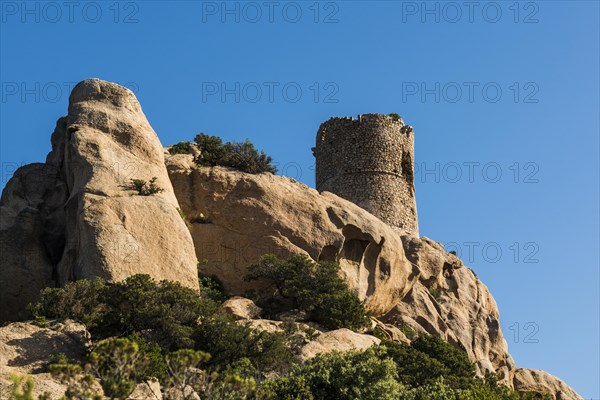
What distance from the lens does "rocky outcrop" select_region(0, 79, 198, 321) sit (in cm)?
3055

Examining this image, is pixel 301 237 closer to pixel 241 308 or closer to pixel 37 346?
pixel 241 308

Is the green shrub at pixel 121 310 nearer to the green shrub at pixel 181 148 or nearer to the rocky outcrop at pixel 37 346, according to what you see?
the rocky outcrop at pixel 37 346

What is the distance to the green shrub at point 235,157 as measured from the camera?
129 feet

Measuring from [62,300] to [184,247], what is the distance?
6220 millimetres

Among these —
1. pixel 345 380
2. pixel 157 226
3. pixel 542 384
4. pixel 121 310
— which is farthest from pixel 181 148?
pixel 542 384

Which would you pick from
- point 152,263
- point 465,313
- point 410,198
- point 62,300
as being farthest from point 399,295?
point 62,300

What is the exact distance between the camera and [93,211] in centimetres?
3094

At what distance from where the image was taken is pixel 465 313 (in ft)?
160

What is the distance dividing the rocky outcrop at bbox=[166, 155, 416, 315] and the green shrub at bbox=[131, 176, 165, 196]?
3458 millimetres

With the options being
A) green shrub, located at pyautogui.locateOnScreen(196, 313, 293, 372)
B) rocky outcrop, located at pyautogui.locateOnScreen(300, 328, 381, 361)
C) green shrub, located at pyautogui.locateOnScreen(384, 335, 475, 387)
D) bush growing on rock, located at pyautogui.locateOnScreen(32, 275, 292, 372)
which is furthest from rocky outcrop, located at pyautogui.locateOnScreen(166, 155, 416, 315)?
bush growing on rock, located at pyautogui.locateOnScreen(32, 275, 292, 372)

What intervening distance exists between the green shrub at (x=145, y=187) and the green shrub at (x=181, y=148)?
6767mm

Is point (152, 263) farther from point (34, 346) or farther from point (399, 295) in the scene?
point (399, 295)

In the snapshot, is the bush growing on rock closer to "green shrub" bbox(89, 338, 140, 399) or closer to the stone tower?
"green shrub" bbox(89, 338, 140, 399)

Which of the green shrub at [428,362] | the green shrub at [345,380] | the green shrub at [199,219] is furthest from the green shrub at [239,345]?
the green shrub at [199,219]
